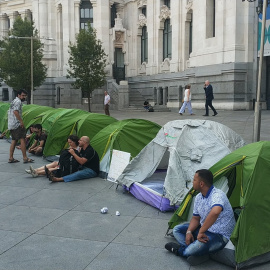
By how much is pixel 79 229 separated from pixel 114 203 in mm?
1538

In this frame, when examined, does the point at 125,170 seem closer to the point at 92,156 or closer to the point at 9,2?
the point at 92,156

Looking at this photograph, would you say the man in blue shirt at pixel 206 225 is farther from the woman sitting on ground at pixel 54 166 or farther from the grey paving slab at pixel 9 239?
the woman sitting on ground at pixel 54 166

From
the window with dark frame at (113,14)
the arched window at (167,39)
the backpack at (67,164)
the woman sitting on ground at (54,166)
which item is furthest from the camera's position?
the window with dark frame at (113,14)

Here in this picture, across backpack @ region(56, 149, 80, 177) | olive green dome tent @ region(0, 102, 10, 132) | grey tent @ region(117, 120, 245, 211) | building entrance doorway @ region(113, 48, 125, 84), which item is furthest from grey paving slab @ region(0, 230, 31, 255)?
building entrance doorway @ region(113, 48, 125, 84)

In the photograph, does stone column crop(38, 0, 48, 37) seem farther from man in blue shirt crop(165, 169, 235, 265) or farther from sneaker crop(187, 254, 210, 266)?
sneaker crop(187, 254, 210, 266)

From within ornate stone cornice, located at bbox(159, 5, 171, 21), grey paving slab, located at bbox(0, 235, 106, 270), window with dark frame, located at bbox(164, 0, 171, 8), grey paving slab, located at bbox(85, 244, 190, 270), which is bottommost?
grey paving slab, located at bbox(85, 244, 190, 270)

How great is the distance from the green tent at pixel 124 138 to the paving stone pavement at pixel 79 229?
914mm

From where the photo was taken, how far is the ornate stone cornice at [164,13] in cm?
3344

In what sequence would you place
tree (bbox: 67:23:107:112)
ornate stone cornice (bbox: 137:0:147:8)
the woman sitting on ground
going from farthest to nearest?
1. ornate stone cornice (bbox: 137:0:147:8)
2. tree (bbox: 67:23:107:112)
3. the woman sitting on ground

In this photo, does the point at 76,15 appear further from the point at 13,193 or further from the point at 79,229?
the point at 79,229

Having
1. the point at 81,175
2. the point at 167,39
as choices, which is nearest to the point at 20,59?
the point at 167,39

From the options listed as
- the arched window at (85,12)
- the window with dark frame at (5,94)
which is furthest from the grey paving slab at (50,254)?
the window with dark frame at (5,94)

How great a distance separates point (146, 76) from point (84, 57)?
23.7ft

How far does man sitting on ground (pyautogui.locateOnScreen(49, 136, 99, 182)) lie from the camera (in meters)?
9.21
